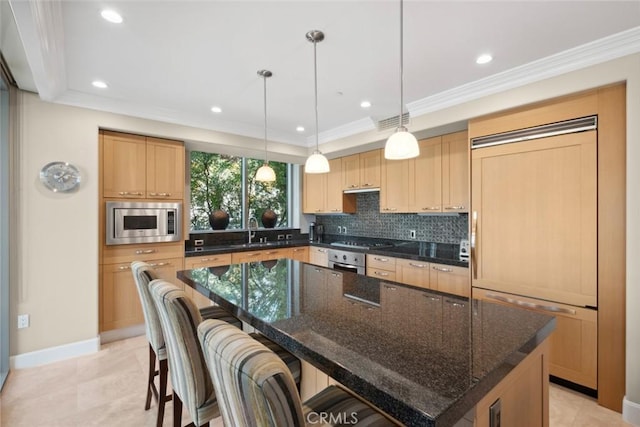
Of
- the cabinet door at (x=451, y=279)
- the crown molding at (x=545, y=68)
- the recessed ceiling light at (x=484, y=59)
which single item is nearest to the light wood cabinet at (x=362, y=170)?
the crown molding at (x=545, y=68)

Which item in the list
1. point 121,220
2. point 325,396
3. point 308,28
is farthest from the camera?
point 121,220

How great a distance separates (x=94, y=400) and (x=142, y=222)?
1712 millimetres

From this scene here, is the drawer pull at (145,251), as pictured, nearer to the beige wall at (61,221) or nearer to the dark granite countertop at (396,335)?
the beige wall at (61,221)

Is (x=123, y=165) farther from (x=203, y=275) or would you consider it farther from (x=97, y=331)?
(x=203, y=275)

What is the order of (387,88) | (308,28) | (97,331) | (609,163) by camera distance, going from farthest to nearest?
(97,331) < (387,88) < (609,163) < (308,28)

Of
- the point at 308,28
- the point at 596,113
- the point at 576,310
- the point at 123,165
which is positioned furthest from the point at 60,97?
the point at 576,310

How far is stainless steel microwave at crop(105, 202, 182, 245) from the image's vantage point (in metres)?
3.10

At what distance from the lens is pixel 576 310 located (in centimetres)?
217

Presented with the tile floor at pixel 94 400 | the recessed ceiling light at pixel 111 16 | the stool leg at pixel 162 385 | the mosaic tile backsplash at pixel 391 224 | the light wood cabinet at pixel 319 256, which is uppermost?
the recessed ceiling light at pixel 111 16

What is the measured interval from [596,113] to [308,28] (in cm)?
210

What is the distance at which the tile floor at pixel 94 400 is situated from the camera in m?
1.95

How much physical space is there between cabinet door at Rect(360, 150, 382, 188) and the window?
1.69 metres

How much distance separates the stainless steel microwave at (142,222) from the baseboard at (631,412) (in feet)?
13.6

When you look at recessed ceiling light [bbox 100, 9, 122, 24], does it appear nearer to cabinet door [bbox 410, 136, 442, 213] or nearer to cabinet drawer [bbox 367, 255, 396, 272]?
cabinet door [bbox 410, 136, 442, 213]
